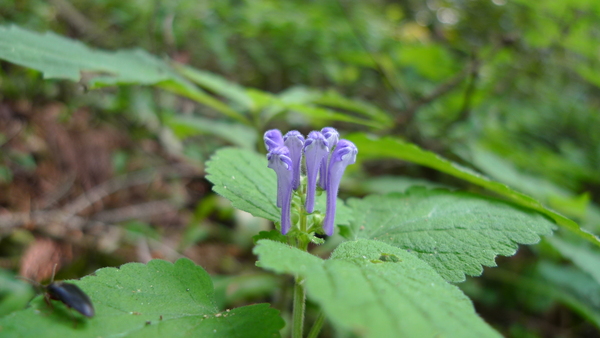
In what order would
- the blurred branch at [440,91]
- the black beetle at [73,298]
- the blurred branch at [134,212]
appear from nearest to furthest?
the black beetle at [73,298], the blurred branch at [440,91], the blurred branch at [134,212]

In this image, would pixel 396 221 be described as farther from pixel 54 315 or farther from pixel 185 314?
pixel 54 315

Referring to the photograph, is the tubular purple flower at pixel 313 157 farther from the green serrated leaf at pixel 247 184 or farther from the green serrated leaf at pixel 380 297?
the green serrated leaf at pixel 380 297

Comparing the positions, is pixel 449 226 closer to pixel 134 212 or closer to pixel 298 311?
pixel 298 311

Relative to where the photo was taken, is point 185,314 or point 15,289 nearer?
point 185,314

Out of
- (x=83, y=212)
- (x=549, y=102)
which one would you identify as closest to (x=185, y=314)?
(x=83, y=212)

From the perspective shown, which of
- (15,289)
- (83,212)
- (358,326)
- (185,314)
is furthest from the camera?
(83,212)

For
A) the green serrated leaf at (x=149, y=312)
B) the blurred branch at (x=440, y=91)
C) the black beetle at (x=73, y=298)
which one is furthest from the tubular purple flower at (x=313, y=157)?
the blurred branch at (x=440, y=91)

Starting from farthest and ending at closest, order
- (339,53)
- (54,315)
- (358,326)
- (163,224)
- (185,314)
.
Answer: (339,53), (163,224), (185,314), (54,315), (358,326)
